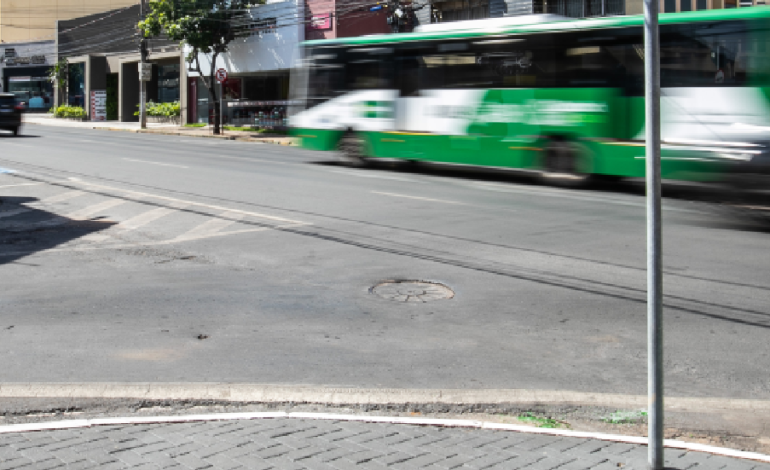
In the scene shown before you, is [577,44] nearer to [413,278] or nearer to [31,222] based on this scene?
[413,278]

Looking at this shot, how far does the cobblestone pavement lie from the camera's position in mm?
4266

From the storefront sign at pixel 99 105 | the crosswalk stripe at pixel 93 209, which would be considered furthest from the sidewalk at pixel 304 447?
the storefront sign at pixel 99 105

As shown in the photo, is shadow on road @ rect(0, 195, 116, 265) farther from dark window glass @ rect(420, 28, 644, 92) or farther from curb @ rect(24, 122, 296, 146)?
curb @ rect(24, 122, 296, 146)

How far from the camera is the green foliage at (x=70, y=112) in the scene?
193ft

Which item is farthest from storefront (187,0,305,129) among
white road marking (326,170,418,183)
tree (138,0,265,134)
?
white road marking (326,170,418,183)

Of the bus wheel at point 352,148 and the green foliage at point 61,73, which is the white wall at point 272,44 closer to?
the bus wheel at point 352,148

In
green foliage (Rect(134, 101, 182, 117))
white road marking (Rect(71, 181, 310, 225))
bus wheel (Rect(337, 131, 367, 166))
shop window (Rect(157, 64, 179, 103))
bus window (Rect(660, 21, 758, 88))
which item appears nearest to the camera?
white road marking (Rect(71, 181, 310, 225))

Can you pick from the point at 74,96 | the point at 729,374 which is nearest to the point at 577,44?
the point at 729,374

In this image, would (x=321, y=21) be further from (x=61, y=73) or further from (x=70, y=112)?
(x=61, y=73)

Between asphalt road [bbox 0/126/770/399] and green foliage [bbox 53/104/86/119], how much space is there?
45.4 m

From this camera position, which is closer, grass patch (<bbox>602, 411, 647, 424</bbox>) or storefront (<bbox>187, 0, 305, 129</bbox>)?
grass patch (<bbox>602, 411, 647, 424</bbox>)

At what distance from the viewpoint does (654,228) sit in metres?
3.90

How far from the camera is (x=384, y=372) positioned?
6.14m

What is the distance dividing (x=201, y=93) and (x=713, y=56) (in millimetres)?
37101
